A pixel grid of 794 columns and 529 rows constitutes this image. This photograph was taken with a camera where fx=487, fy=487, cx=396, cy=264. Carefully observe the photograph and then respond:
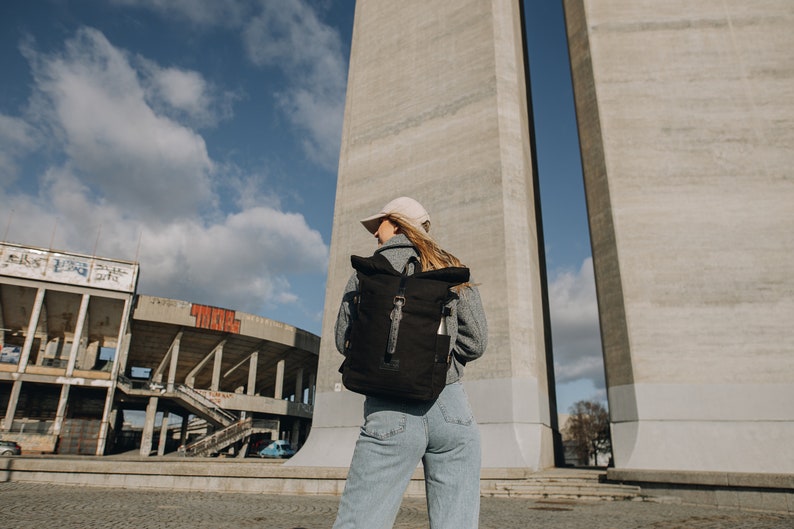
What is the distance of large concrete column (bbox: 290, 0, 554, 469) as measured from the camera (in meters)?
15.5

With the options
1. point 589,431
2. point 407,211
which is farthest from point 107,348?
point 589,431

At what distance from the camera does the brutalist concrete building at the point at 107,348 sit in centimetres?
3083

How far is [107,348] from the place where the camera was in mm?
40781

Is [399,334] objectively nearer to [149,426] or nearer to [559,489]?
[559,489]

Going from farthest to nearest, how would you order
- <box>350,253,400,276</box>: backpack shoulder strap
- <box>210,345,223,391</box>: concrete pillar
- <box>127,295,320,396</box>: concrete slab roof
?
1. <box>210,345,223,391</box>: concrete pillar
2. <box>127,295,320,396</box>: concrete slab roof
3. <box>350,253,400,276</box>: backpack shoulder strap

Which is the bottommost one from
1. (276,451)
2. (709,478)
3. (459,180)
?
(276,451)

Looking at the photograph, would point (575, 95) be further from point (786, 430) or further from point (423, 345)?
point (423, 345)

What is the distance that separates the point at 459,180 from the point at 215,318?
86.6 ft

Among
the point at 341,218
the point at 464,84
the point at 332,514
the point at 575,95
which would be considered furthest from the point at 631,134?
the point at 332,514

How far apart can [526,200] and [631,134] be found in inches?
163

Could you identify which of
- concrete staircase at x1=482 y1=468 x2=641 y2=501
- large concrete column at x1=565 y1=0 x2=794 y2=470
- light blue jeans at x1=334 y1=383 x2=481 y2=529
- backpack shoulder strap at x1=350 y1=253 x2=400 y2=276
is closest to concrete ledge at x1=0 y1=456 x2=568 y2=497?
concrete staircase at x1=482 y1=468 x2=641 y2=501

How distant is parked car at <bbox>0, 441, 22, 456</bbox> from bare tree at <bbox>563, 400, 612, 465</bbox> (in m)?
51.6

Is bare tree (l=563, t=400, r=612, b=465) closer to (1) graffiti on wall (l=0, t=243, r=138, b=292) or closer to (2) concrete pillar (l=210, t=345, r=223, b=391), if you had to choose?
(2) concrete pillar (l=210, t=345, r=223, b=391)

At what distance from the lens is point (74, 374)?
3136 cm
